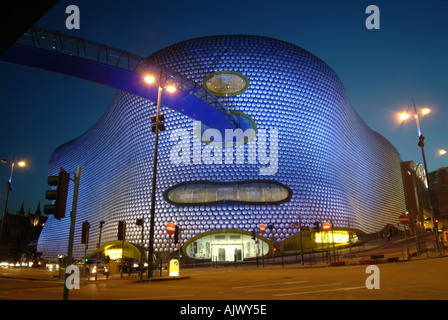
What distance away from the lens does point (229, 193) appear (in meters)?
35.1

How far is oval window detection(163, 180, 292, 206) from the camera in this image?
3491 cm

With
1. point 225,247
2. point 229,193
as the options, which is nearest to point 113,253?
point 225,247

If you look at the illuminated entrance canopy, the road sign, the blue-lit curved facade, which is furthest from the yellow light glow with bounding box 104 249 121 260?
the road sign

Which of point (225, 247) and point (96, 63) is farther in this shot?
point (225, 247)

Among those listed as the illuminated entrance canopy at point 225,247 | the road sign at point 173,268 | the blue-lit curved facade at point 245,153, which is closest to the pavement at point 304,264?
the road sign at point 173,268

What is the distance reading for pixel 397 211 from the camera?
6769 centimetres

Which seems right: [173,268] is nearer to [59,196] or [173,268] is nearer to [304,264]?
[59,196]

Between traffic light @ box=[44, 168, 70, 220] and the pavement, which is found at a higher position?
traffic light @ box=[44, 168, 70, 220]

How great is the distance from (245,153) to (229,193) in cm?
442

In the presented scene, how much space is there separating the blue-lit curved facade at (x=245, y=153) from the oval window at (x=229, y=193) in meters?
0.10

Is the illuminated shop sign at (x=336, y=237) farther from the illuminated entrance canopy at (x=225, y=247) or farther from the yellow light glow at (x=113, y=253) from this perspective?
the yellow light glow at (x=113, y=253)

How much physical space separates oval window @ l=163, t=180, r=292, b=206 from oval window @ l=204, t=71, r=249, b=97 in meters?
9.65

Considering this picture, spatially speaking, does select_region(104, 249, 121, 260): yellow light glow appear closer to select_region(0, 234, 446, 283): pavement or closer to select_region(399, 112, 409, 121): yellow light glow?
select_region(0, 234, 446, 283): pavement
